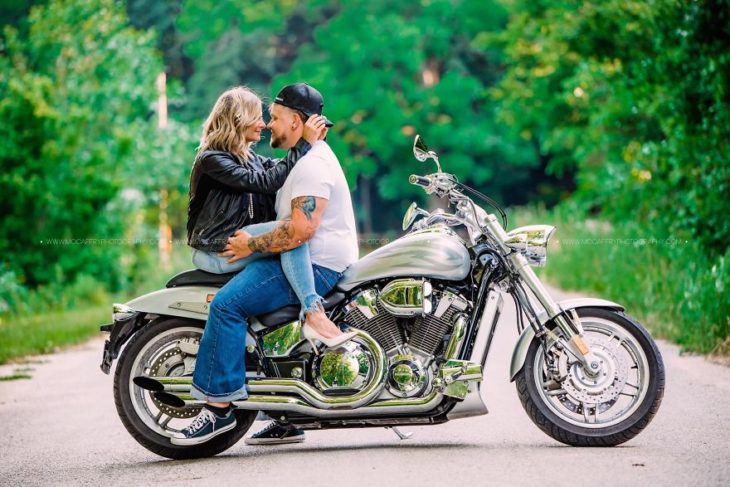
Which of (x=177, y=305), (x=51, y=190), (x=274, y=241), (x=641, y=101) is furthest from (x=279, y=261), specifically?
(x=51, y=190)

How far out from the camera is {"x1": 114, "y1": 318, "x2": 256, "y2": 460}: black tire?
24.3ft

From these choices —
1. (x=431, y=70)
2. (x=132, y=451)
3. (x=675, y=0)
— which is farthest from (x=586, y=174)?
(x=132, y=451)

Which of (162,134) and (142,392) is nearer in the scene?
(142,392)

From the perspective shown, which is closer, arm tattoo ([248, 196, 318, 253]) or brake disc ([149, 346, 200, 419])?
arm tattoo ([248, 196, 318, 253])

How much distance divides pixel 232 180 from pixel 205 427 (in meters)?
1.32

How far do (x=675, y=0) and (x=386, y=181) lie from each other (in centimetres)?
4321

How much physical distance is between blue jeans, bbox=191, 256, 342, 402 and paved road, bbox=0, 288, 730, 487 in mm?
407

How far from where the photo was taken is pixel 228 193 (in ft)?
24.5

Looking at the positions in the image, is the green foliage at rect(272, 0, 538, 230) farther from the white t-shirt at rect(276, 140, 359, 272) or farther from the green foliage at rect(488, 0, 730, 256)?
the white t-shirt at rect(276, 140, 359, 272)

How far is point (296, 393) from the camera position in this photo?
7.28 metres

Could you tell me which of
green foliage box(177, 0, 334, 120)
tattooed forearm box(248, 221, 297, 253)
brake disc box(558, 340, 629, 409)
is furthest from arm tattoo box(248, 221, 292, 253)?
green foliage box(177, 0, 334, 120)

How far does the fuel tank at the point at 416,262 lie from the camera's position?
7.26m

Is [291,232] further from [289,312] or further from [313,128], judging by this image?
[313,128]

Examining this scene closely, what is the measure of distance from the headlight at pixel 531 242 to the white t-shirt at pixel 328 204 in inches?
33.4
